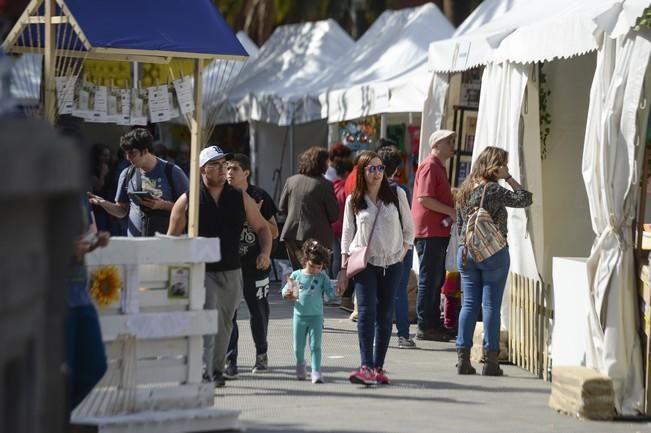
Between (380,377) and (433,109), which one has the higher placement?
(433,109)

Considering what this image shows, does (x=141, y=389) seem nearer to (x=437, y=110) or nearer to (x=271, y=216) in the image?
(x=271, y=216)

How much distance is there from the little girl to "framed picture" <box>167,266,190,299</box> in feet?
Result: 5.96

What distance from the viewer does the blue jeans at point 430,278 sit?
12.7m

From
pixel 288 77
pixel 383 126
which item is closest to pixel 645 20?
pixel 383 126

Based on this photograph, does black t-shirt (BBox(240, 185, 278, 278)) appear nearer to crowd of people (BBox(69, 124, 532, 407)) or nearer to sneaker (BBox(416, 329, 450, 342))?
crowd of people (BBox(69, 124, 532, 407))

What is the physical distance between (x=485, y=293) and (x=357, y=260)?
1219mm

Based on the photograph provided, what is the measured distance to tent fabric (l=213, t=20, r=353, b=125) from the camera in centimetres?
2102

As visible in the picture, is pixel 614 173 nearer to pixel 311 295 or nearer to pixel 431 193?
pixel 311 295

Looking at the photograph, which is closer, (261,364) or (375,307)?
(375,307)

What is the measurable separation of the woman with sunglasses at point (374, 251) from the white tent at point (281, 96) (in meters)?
11.1

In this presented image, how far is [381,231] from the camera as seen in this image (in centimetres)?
1014

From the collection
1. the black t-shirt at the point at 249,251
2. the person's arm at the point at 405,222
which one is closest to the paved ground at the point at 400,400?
the black t-shirt at the point at 249,251

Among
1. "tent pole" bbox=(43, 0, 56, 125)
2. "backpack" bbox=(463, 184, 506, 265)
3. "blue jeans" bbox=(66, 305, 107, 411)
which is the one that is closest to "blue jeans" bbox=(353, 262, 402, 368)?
"backpack" bbox=(463, 184, 506, 265)

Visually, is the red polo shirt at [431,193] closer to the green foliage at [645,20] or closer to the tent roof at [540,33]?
the tent roof at [540,33]
